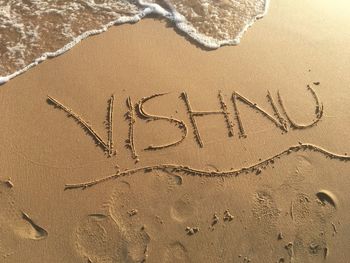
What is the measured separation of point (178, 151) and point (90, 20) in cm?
237

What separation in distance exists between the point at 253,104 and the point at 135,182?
65.7 inches

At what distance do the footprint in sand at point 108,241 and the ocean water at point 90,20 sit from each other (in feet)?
7.30

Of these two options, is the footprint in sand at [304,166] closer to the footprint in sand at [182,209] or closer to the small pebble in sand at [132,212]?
the footprint in sand at [182,209]

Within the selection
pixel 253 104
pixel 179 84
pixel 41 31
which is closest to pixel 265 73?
pixel 253 104

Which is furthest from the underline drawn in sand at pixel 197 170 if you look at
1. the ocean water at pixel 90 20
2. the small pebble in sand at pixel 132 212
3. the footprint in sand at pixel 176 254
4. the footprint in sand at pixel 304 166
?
the ocean water at pixel 90 20

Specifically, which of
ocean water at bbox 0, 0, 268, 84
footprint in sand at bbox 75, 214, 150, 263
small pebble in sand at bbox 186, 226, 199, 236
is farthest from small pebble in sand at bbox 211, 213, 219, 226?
ocean water at bbox 0, 0, 268, 84

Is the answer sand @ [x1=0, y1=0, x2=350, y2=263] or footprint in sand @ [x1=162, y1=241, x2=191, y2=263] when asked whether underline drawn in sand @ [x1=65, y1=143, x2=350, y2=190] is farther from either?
footprint in sand @ [x1=162, y1=241, x2=191, y2=263]

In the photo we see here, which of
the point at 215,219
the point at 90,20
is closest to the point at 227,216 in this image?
the point at 215,219

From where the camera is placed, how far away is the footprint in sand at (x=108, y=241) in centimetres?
353

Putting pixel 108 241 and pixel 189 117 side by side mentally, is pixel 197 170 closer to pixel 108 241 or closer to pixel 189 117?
pixel 189 117

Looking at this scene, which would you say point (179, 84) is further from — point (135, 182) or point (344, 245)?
point (344, 245)

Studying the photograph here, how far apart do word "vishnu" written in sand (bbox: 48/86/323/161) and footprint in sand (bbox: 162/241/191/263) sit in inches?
38.8

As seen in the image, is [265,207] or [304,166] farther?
[304,166]

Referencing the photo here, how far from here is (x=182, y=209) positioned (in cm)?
377
